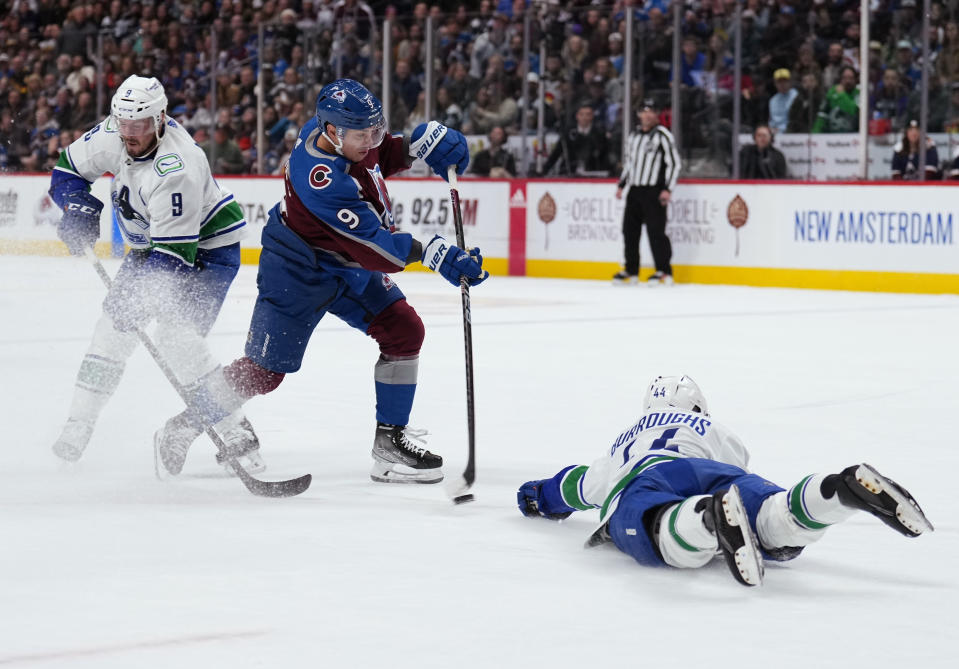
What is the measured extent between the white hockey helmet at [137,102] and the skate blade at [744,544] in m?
2.10

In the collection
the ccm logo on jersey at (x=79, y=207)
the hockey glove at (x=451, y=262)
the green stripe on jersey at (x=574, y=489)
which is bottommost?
the green stripe on jersey at (x=574, y=489)

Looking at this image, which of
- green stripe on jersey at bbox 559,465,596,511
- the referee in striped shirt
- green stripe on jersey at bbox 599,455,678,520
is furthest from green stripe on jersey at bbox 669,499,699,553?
the referee in striped shirt

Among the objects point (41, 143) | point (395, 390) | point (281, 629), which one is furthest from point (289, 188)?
point (41, 143)

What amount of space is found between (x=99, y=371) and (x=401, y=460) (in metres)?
0.89

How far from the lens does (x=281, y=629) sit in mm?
2590

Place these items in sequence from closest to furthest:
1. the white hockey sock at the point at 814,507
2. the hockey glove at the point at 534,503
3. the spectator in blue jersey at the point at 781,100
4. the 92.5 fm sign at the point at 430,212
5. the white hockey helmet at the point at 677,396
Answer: the white hockey sock at the point at 814,507 → the white hockey helmet at the point at 677,396 → the hockey glove at the point at 534,503 → the spectator in blue jersey at the point at 781,100 → the 92.5 fm sign at the point at 430,212

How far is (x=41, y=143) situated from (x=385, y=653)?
47.3 ft

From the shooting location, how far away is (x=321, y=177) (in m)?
3.94

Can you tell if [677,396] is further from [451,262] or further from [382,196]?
[382,196]

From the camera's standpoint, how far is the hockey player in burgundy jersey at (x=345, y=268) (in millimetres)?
3941

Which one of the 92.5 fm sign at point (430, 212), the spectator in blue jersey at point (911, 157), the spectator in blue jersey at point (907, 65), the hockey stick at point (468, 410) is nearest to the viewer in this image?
the hockey stick at point (468, 410)

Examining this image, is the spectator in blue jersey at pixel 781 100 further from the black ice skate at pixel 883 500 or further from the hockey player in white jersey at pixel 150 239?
the black ice skate at pixel 883 500

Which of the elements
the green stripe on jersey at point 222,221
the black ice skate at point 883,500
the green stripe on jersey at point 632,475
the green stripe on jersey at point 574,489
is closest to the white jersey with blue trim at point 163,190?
the green stripe on jersey at point 222,221

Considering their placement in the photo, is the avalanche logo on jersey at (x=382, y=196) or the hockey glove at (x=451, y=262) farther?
the avalanche logo on jersey at (x=382, y=196)
